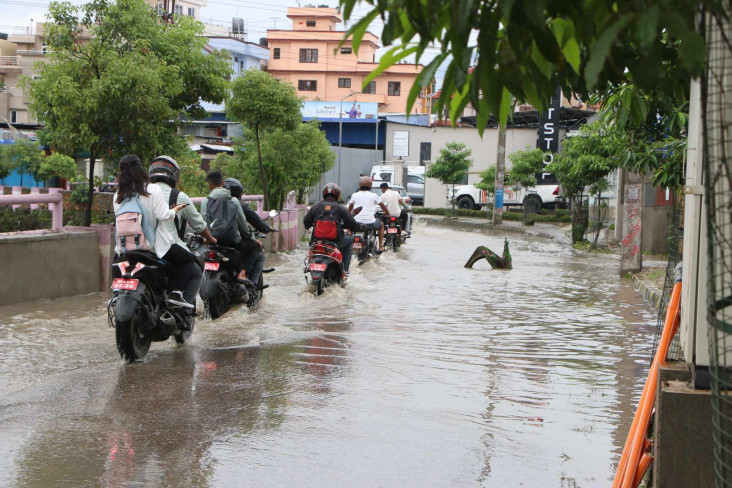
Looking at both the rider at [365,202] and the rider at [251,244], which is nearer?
the rider at [251,244]

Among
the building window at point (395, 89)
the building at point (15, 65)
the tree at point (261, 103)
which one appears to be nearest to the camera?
the tree at point (261, 103)

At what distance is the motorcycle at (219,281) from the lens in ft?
32.2

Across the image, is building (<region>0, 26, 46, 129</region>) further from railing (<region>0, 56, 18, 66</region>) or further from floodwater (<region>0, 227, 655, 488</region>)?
floodwater (<region>0, 227, 655, 488</region>)

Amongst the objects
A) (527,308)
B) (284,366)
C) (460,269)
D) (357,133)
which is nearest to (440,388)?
(284,366)

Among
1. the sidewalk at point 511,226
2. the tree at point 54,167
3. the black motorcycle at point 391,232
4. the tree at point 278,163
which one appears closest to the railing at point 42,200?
the black motorcycle at point 391,232

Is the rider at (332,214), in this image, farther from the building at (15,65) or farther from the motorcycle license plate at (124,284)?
the building at (15,65)

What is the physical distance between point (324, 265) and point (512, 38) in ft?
31.7

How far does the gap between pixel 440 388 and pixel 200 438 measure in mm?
2210

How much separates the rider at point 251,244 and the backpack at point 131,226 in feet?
9.67

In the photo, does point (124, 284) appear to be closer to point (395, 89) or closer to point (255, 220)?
point (255, 220)

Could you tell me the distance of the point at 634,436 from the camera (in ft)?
13.3

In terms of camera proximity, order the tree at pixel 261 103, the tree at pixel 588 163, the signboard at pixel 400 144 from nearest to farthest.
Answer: the tree at pixel 588 163, the tree at pixel 261 103, the signboard at pixel 400 144

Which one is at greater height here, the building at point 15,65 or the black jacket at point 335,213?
the building at point 15,65

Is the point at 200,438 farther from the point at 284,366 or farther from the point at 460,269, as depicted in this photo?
the point at 460,269
